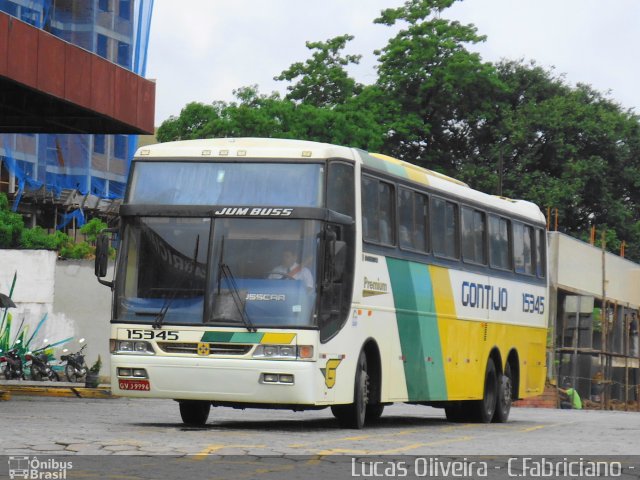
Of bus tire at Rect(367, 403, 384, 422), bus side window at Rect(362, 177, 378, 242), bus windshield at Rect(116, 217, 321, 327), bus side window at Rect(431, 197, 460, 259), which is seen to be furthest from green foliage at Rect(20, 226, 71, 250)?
bus windshield at Rect(116, 217, 321, 327)

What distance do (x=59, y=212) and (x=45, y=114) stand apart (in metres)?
31.3

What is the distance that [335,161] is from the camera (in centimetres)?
1708

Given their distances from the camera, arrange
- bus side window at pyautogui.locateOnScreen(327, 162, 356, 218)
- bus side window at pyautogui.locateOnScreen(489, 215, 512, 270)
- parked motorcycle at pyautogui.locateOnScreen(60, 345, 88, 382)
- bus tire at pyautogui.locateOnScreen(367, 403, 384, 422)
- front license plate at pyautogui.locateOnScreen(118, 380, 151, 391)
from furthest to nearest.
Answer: parked motorcycle at pyautogui.locateOnScreen(60, 345, 88, 382), bus side window at pyautogui.locateOnScreen(489, 215, 512, 270), bus tire at pyautogui.locateOnScreen(367, 403, 384, 422), bus side window at pyautogui.locateOnScreen(327, 162, 356, 218), front license plate at pyautogui.locateOnScreen(118, 380, 151, 391)

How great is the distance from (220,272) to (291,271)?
814mm

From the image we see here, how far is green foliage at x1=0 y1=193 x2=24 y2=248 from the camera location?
47.9 m

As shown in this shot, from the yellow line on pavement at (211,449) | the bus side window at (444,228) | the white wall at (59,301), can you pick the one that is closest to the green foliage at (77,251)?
the white wall at (59,301)

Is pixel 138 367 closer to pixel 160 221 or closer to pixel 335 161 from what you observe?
pixel 160 221

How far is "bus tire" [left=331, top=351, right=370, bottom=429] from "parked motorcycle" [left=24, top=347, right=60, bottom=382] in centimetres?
1895

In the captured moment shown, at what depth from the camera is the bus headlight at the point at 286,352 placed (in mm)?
16141

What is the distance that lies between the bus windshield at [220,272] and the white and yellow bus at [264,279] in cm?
2

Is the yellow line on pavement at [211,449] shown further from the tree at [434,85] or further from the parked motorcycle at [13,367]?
the tree at [434,85]

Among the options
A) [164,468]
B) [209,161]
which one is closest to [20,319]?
[209,161]

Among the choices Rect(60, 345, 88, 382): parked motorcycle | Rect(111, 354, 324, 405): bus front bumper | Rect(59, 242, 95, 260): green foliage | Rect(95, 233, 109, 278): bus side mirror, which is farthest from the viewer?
Rect(59, 242, 95, 260): green foliage

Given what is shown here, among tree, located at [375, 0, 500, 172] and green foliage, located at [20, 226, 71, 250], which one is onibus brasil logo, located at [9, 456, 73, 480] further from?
tree, located at [375, 0, 500, 172]
